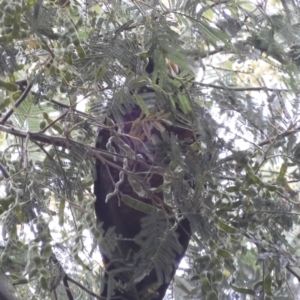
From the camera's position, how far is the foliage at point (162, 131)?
98 cm

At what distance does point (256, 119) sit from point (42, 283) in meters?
0.44

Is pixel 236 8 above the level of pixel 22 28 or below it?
above

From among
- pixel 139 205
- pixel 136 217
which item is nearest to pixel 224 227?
pixel 139 205

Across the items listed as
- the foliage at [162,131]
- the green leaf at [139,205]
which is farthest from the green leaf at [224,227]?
the green leaf at [139,205]

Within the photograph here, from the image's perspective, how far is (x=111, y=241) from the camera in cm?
108

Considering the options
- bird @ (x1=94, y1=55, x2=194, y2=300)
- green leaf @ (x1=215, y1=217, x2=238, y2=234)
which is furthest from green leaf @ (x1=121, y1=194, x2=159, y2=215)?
green leaf @ (x1=215, y1=217, x2=238, y2=234)

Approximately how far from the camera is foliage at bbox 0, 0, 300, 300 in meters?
0.98

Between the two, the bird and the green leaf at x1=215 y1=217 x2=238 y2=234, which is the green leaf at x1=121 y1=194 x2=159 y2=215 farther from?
the green leaf at x1=215 y1=217 x2=238 y2=234

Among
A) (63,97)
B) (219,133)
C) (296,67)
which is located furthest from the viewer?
(63,97)

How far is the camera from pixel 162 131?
3.40 feet

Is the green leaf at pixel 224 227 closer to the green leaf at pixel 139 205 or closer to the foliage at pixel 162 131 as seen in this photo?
the foliage at pixel 162 131

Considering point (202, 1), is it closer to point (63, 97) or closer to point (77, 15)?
point (77, 15)

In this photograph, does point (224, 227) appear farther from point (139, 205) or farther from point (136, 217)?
point (136, 217)

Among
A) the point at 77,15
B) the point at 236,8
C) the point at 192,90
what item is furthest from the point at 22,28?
the point at 236,8
